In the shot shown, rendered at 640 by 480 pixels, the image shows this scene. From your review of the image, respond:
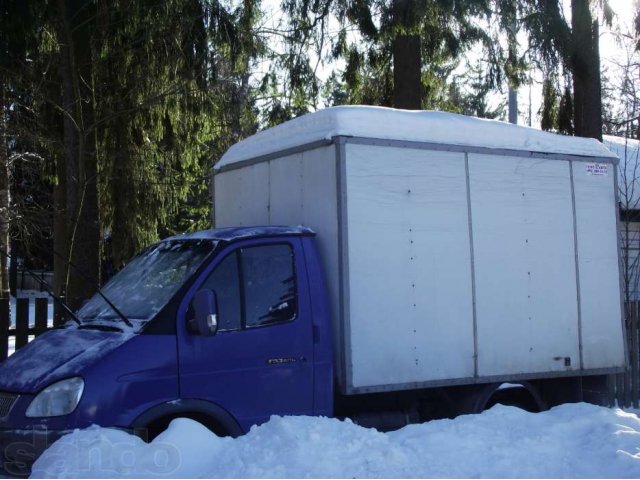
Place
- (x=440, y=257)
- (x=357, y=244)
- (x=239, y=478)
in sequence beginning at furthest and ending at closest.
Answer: (x=440, y=257) → (x=357, y=244) → (x=239, y=478)

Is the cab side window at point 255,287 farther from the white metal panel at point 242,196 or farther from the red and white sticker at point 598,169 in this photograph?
the red and white sticker at point 598,169

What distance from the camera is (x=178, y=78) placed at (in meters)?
11.0

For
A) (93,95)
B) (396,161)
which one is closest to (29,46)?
(93,95)

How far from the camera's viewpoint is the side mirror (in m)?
5.41

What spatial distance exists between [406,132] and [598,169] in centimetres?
241

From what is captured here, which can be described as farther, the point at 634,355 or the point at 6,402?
the point at 634,355

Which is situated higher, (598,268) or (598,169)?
(598,169)

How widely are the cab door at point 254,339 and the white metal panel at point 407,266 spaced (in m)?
0.46

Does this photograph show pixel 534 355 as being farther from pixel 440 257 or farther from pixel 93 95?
pixel 93 95

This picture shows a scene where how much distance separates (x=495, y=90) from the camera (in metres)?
14.3

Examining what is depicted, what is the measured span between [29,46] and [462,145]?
6.78 m

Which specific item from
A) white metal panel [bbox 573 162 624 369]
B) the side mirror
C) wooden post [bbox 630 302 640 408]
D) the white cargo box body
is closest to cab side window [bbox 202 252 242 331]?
the side mirror

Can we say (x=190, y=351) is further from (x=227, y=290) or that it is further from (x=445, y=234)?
(x=445, y=234)

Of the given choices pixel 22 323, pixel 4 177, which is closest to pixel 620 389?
pixel 22 323
